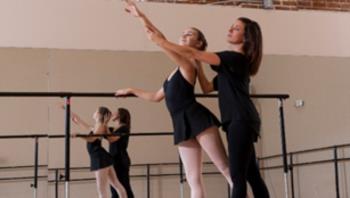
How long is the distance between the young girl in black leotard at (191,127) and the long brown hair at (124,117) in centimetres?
163

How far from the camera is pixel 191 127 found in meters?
2.09

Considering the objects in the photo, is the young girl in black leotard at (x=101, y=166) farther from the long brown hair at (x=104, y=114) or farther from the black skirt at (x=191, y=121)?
the black skirt at (x=191, y=121)

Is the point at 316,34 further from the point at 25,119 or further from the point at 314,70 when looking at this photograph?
the point at 25,119

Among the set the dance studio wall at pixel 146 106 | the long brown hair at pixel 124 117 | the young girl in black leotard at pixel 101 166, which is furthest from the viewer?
the long brown hair at pixel 124 117

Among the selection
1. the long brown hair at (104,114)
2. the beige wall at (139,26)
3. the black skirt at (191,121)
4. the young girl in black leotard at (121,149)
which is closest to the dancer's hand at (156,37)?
the black skirt at (191,121)

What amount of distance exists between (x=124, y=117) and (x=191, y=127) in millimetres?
1782

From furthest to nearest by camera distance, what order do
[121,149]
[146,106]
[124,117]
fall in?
1. [146,106]
2. [124,117]
3. [121,149]

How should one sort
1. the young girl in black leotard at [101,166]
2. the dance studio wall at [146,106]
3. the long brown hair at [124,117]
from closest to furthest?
the young girl in black leotard at [101,166]
the dance studio wall at [146,106]
the long brown hair at [124,117]

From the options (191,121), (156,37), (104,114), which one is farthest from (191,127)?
(104,114)

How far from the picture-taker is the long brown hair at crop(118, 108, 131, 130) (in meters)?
3.78

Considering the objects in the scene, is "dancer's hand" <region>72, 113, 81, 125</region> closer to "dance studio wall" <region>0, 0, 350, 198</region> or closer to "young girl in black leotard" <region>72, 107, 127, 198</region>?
"dance studio wall" <region>0, 0, 350, 198</region>

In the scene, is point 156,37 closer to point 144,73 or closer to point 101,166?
point 101,166

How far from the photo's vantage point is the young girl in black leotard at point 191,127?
2.07 m

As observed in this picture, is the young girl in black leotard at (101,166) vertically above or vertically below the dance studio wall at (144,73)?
below
